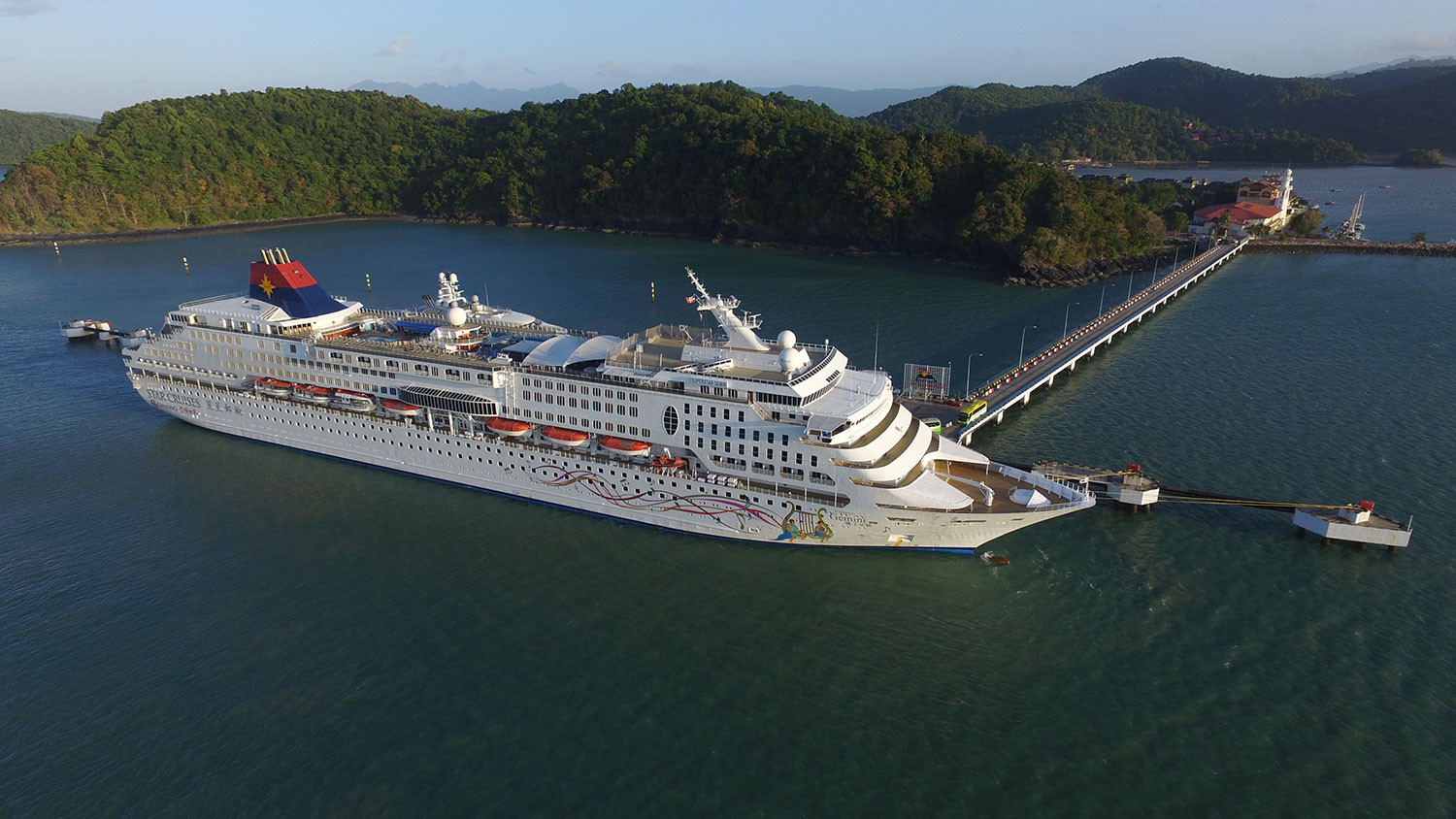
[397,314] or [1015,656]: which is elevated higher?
[397,314]

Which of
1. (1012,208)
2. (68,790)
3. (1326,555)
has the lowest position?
(68,790)

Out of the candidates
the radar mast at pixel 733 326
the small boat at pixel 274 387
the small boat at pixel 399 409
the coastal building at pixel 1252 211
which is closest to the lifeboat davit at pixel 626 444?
the radar mast at pixel 733 326

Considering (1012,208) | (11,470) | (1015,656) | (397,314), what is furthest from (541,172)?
(1015,656)

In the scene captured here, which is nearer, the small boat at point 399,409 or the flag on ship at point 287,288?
the small boat at point 399,409

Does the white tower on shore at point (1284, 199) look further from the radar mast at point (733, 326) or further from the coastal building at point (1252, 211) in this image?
the radar mast at point (733, 326)

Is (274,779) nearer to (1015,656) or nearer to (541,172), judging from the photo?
(1015,656)

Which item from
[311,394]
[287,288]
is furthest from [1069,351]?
[287,288]
